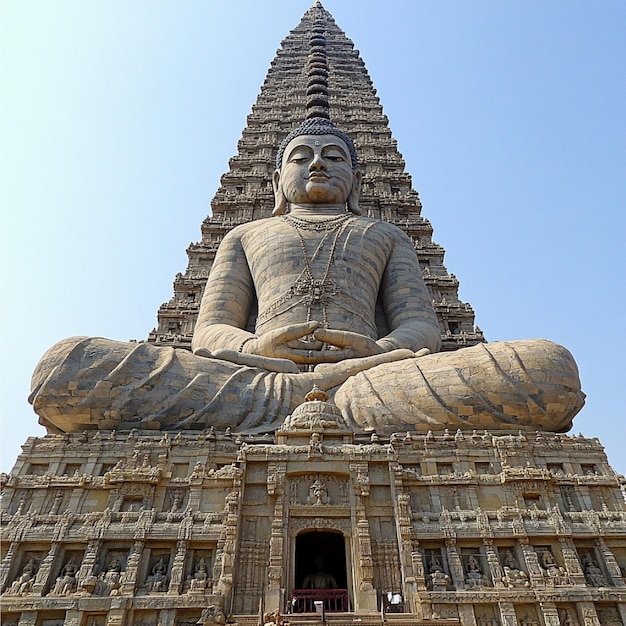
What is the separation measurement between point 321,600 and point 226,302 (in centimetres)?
597

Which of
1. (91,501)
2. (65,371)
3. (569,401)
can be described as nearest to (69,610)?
(91,501)

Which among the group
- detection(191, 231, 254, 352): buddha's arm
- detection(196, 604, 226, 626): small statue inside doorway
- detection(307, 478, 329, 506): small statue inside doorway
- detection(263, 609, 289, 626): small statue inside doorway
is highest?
detection(191, 231, 254, 352): buddha's arm

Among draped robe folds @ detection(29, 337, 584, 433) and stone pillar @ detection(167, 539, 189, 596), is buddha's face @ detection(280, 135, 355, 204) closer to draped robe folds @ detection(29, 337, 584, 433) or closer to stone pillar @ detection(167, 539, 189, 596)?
draped robe folds @ detection(29, 337, 584, 433)

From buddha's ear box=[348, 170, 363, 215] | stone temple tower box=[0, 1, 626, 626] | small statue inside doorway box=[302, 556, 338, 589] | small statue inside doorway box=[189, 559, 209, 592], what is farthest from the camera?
buddha's ear box=[348, 170, 363, 215]

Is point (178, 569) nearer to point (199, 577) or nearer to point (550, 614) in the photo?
point (199, 577)

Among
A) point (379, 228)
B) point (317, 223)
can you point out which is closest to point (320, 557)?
point (317, 223)

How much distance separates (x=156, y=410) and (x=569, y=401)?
5.26 m

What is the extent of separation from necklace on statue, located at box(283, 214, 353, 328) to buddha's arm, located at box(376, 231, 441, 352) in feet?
3.71

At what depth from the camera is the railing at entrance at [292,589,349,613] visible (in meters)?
5.61

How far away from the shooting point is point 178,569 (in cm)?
585

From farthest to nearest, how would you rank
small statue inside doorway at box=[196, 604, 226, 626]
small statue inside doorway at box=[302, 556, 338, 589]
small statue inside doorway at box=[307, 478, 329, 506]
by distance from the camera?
1. small statue inside doorway at box=[302, 556, 338, 589]
2. small statue inside doorway at box=[307, 478, 329, 506]
3. small statue inside doorway at box=[196, 604, 226, 626]

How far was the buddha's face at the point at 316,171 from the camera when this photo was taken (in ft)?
38.9

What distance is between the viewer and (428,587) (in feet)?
18.8

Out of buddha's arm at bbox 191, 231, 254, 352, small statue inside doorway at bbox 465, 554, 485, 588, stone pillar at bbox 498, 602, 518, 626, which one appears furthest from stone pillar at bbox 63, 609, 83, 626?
buddha's arm at bbox 191, 231, 254, 352
